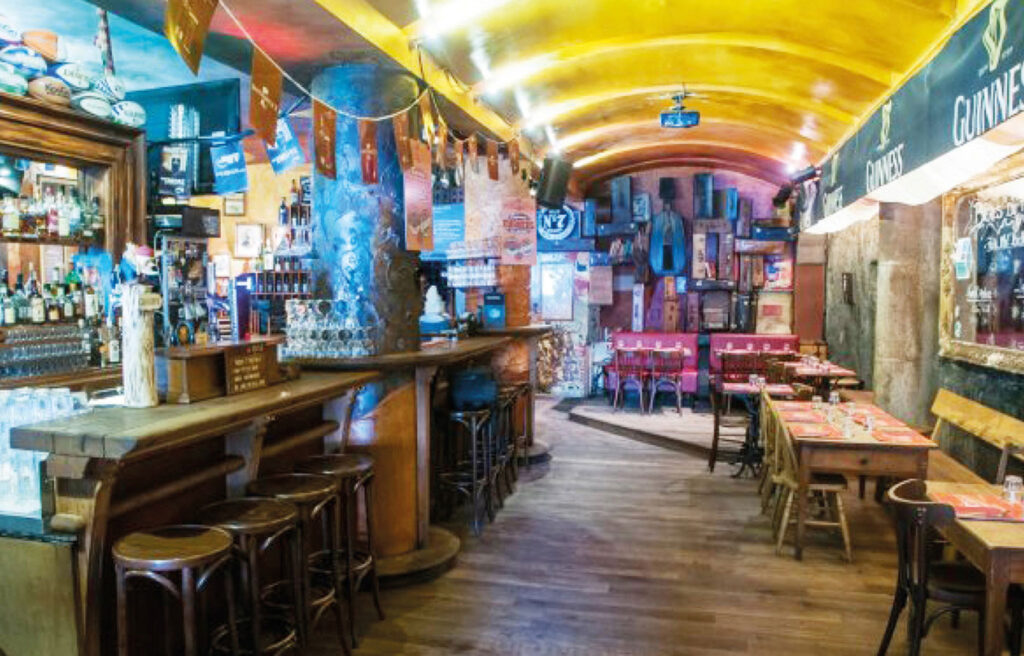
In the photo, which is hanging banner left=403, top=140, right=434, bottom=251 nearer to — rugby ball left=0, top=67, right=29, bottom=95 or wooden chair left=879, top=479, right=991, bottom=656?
rugby ball left=0, top=67, right=29, bottom=95

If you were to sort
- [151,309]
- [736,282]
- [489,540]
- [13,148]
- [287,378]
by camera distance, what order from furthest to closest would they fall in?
[736,282]
[489,540]
[13,148]
[287,378]
[151,309]

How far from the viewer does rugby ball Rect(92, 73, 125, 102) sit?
16.7 ft

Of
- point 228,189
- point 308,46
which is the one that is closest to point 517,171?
point 228,189

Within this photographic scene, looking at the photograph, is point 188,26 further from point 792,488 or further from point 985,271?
point 985,271

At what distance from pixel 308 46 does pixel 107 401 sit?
216cm

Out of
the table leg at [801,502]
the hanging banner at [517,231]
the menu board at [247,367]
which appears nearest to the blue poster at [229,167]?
the hanging banner at [517,231]

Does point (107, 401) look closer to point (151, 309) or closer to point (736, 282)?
point (151, 309)

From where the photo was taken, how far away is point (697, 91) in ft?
22.9

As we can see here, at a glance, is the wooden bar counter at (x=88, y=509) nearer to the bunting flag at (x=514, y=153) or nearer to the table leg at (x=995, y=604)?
the table leg at (x=995, y=604)

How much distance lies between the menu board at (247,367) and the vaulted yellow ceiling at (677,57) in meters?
1.67

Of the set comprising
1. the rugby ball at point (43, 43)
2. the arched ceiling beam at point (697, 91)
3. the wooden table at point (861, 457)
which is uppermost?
the arched ceiling beam at point (697, 91)

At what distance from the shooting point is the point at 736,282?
11352 millimetres

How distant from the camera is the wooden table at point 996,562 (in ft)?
8.78

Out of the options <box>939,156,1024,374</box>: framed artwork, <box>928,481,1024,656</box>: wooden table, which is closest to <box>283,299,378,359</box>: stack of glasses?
<box>928,481,1024,656</box>: wooden table
